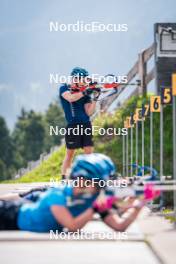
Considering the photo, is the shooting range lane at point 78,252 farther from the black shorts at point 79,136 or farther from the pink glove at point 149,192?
the pink glove at point 149,192

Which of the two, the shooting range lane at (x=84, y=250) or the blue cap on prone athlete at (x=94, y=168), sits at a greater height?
the blue cap on prone athlete at (x=94, y=168)

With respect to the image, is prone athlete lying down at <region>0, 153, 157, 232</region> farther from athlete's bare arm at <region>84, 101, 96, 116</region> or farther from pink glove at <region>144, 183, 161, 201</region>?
athlete's bare arm at <region>84, 101, 96, 116</region>

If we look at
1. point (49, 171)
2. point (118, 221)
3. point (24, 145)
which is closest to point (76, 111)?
point (118, 221)

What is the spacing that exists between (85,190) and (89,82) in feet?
1.60

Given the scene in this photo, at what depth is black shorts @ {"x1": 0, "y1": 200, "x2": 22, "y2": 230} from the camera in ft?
3.97

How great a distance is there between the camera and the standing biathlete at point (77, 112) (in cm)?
153

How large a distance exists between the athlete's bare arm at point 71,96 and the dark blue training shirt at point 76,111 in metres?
0.02

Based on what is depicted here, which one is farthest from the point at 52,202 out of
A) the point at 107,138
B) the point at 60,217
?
the point at 107,138

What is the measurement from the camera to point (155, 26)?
3967mm

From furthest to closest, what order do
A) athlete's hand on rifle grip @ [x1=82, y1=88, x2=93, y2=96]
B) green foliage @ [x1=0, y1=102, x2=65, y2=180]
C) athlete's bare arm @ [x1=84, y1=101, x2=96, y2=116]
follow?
green foliage @ [x1=0, y1=102, x2=65, y2=180]
athlete's bare arm @ [x1=84, y1=101, x2=96, y2=116]
athlete's hand on rifle grip @ [x1=82, y1=88, x2=93, y2=96]

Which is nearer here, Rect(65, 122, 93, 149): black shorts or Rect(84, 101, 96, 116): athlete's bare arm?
Rect(84, 101, 96, 116): athlete's bare arm

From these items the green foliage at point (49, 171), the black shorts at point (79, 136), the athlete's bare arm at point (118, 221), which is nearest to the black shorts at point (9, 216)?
the athlete's bare arm at point (118, 221)

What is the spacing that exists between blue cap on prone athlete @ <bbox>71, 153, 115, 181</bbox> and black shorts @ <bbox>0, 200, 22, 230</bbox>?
0.54 feet

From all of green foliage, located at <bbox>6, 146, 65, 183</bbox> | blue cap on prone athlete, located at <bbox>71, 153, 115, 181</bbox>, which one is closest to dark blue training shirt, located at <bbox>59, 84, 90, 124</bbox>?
blue cap on prone athlete, located at <bbox>71, 153, 115, 181</bbox>
